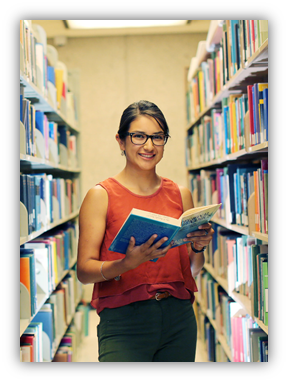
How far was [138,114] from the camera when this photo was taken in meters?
1.24

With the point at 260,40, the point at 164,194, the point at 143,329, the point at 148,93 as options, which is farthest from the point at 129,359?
the point at 260,40

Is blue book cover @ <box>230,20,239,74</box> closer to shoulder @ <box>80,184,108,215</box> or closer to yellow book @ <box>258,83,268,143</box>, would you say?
yellow book @ <box>258,83,268,143</box>

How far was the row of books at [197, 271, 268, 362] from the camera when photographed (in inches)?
54.4

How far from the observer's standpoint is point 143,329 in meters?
1.17

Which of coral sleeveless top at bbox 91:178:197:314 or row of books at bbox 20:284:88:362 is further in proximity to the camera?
row of books at bbox 20:284:88:362

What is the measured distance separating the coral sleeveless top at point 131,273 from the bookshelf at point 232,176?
0.34 metres

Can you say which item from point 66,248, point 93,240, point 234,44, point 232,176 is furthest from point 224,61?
point 66,248

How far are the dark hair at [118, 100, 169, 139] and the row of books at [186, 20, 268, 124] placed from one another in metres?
0.46

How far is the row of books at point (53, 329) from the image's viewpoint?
1397mm

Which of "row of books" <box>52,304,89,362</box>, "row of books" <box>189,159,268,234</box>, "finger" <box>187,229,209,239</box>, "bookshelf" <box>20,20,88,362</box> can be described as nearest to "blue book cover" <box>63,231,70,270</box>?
"bookshelf" <box>20,20,88,362</box>

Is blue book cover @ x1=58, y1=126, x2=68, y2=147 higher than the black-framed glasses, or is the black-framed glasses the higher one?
blue book cover @ x1=58, y1=126, x2=68, y2=147

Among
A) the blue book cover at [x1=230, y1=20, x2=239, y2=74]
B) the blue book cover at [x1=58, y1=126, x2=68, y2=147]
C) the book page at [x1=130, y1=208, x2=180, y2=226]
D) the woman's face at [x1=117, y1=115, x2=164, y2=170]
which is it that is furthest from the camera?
the blue book cover at [x1=58, y1=126, x2=68, y2=147]

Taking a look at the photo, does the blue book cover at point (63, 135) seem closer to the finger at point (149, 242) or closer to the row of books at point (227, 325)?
the row of books at point (227, 325)
